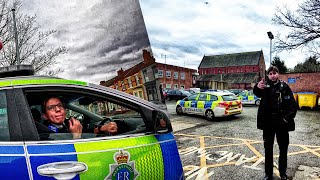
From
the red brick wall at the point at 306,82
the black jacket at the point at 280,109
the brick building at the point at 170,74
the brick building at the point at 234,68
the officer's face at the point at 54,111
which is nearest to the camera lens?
the officer's face at the point at 54,111

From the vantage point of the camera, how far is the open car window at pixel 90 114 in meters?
1.70

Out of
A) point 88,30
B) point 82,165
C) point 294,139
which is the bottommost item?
point 294,139

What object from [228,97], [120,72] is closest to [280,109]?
[120,72]

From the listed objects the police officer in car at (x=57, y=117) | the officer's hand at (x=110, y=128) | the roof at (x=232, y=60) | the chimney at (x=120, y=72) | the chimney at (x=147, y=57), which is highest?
the roof at (x=232, y=60)

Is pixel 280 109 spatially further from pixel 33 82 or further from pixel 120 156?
pixel 33 82

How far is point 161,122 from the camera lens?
1853 millimetres

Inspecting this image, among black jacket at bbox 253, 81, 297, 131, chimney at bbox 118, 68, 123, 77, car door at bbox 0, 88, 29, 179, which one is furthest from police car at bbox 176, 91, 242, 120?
car door at bbox 0, 88, 29, 179

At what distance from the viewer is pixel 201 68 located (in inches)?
3300

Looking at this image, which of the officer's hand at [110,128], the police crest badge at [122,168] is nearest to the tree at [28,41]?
the officer's hand at [110,128]

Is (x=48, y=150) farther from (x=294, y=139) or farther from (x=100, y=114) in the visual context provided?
(x=294, y=139)

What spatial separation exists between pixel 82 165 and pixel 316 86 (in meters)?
19.8

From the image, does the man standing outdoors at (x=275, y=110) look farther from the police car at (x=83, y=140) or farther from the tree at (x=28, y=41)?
the tree at (x=28, y=41)

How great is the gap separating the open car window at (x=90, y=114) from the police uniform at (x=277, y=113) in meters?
2.21

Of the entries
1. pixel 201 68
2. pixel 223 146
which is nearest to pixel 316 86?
pixel 223 146
